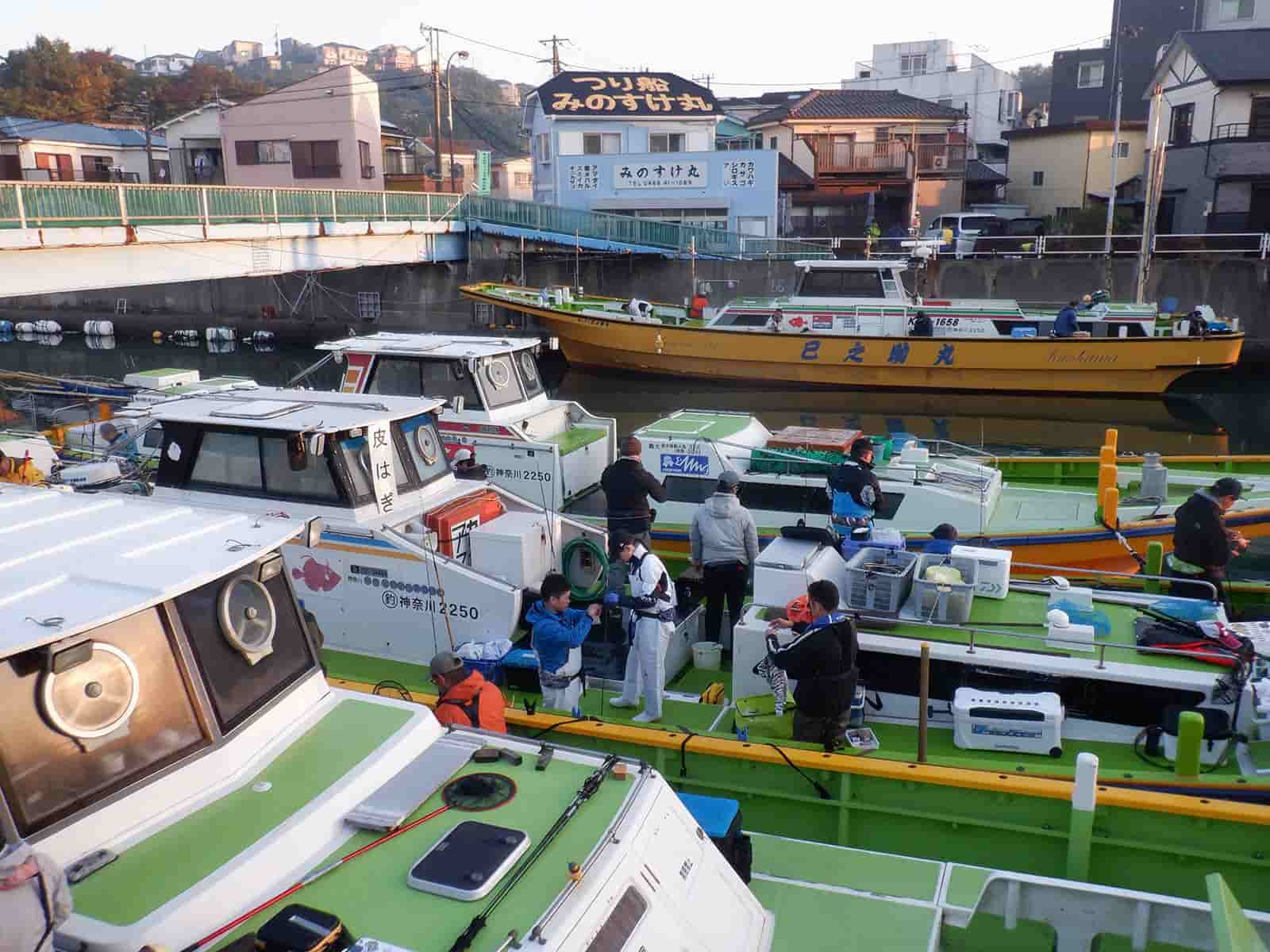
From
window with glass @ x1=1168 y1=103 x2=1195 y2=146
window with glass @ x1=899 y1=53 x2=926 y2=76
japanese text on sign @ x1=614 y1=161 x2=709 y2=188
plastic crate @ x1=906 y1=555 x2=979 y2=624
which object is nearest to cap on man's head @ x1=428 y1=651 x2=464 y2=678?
plastic crate @ x1=906 y1=555 x2=979 y2=624

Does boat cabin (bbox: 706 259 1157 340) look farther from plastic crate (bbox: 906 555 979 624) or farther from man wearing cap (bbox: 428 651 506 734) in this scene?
man wearing cap (bbox: 428 651 506 734)

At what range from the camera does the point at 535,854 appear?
3.72 meters

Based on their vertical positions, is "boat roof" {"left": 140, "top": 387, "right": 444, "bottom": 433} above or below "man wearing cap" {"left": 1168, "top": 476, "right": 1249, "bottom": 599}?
above

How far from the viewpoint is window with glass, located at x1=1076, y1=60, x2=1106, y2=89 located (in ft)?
177

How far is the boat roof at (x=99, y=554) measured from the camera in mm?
3492

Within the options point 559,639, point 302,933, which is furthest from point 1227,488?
point 302,933

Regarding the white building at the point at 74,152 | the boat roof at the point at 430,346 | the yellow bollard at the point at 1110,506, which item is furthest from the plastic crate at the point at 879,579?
the white building at the point at 74,152

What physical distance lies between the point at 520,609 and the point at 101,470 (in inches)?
167

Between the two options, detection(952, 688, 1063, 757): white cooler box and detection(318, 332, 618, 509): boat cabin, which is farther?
detection(318, 332, 618, 509): boat cabin

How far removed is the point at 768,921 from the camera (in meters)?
4.78

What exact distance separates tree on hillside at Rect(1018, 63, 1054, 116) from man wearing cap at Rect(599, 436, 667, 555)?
8833 centimetres

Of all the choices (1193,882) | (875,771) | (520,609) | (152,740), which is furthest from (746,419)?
(152,740)

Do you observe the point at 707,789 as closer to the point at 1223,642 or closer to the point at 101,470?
the point at 1223,642

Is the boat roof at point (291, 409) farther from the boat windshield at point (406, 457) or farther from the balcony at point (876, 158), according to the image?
the balcony at point (876, 158)
